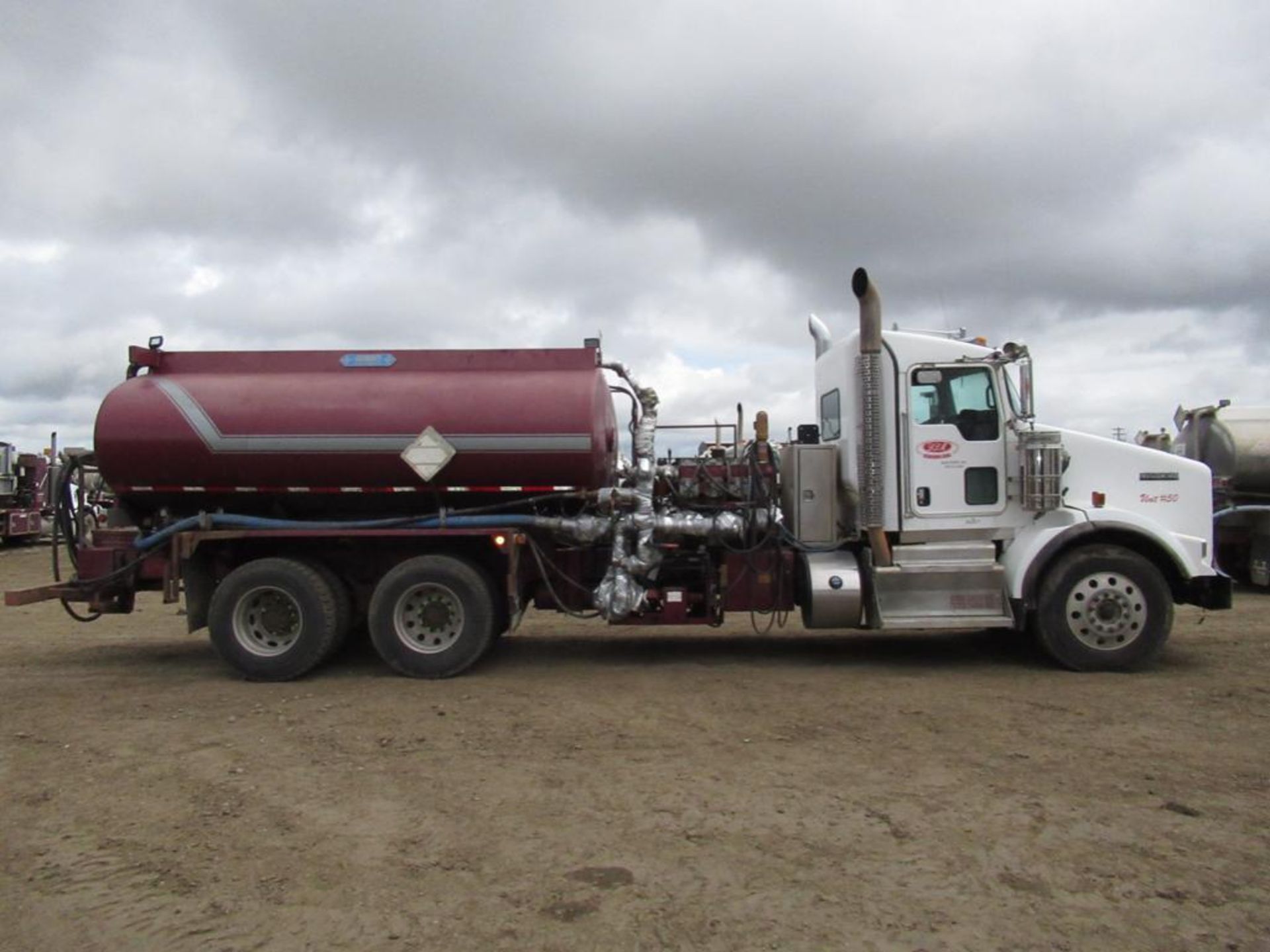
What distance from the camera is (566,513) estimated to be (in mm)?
8453

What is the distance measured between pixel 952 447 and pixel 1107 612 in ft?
6.01

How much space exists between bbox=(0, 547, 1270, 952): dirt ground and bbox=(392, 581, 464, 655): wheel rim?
36 centimetres

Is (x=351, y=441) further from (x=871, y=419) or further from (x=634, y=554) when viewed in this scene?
(x=871, y=419)

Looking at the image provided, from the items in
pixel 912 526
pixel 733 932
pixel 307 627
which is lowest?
pixel 733 932

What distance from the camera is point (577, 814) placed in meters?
4.75

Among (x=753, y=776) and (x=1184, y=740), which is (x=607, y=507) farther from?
(x=1184, y=740)

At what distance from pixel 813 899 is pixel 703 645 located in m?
5.82

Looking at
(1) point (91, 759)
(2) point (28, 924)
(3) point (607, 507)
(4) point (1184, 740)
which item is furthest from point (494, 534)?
(4) point (1184, 740)

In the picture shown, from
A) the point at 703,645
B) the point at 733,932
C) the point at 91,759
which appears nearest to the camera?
the point at 733,932

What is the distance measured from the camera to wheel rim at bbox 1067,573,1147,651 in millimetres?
7859

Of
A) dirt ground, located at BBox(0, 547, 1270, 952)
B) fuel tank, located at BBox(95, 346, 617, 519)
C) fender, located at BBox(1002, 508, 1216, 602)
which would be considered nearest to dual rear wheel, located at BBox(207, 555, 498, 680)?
dirt ground, located at BBox(0, 547, 1270, 952)

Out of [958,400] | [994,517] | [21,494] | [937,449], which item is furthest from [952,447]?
[21,494]

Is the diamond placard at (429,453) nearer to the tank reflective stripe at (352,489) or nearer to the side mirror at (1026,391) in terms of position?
the tank reflective stripe at (352,489)

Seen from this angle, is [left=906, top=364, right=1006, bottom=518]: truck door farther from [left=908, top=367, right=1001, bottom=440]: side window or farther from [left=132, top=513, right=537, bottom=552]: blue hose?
[left=132, top=513, right=537, bottom=552]: blue hose
